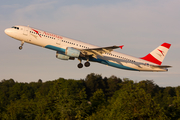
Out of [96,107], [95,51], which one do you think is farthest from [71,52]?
[96,107]

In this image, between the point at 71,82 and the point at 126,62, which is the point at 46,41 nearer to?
the point at 126,62

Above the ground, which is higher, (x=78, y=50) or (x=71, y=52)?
(x=78, y=50)

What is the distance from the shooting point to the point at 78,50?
4550 centimetres

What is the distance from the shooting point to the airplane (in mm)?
44625

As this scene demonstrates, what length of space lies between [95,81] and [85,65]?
118 metres

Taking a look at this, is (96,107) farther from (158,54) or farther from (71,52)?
(71,52)

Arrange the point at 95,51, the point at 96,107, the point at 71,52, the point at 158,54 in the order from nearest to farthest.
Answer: the point at 71,52
the point at 95,51
the point at 158,54
the point at 96,107

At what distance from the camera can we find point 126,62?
50.3m

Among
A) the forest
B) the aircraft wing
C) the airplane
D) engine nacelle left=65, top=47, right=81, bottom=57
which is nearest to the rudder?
the airplane

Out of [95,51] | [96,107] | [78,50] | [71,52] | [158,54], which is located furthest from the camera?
[96,107]

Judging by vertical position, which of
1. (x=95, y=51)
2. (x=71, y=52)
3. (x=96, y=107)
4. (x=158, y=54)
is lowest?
(x=96, y=107)

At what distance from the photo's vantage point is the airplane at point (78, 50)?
4462 centimetres

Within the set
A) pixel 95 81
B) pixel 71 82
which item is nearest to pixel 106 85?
pixel 95 81

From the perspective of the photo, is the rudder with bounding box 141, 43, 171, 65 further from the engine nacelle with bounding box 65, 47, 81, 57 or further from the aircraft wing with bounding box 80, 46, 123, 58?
the engine nacelle with bounding box 65, 47, 81, 57
